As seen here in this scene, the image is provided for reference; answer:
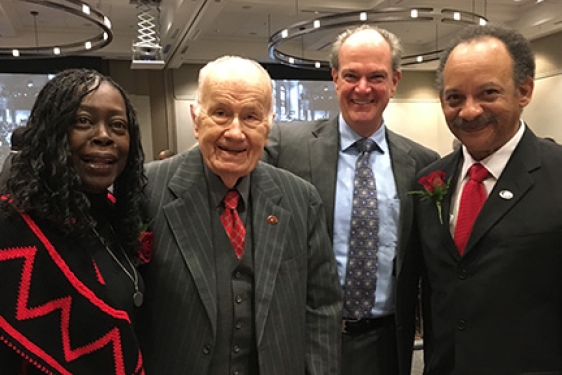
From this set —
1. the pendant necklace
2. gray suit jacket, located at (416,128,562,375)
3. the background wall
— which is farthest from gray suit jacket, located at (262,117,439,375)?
the background wall

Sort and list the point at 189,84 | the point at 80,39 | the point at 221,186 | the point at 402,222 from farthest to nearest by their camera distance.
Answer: the point at 189,84
the point at 80,39
the point at 402,222
the point at 221,186

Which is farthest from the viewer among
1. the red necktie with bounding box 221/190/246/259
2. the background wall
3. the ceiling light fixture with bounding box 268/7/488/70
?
the background wall

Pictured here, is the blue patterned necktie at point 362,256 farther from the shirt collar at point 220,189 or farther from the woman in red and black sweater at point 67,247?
the woman in red and black sweater at point 67,247

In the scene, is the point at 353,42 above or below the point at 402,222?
above

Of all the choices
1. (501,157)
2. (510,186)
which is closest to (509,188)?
(510,186)

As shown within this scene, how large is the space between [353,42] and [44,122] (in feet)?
4.62

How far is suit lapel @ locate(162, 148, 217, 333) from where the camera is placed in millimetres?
1757

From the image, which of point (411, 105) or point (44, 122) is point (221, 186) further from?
point (411, 105)

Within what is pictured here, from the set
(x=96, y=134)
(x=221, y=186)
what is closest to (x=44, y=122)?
(x=96, y=134)

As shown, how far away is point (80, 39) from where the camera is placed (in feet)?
41.7

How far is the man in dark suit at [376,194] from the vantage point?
7.68 feet

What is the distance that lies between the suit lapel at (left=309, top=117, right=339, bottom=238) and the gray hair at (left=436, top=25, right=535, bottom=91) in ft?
2.27

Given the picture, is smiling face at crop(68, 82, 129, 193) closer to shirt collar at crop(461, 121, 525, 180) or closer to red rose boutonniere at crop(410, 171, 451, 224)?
red rose boutonniere at crop(410, 171, 451, 224)

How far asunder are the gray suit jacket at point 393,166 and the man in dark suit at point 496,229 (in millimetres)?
263
